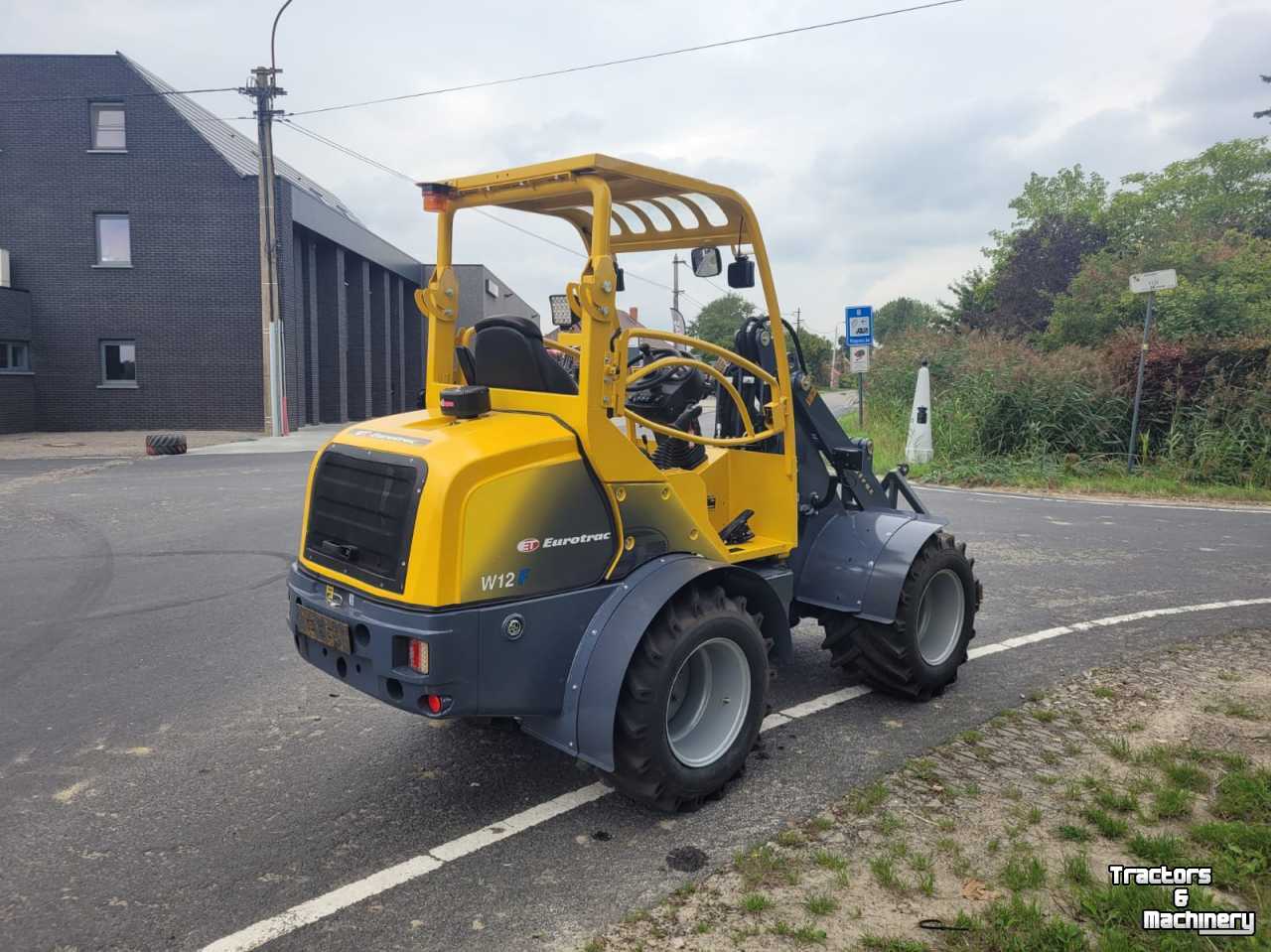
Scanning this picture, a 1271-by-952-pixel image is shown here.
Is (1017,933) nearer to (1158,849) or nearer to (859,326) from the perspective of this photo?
(1158,849)

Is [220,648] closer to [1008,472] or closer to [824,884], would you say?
[824,884]

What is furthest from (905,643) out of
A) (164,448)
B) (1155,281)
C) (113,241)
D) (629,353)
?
(113,241)

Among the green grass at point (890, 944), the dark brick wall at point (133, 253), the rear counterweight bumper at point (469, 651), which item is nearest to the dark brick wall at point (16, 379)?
the dark brick wall at point (133, 253)

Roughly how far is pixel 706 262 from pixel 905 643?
210 cm

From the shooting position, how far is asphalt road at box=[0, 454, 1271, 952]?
2943mm

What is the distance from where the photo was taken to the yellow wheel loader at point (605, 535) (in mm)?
3197

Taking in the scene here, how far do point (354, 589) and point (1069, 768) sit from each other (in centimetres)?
299

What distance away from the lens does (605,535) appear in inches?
137

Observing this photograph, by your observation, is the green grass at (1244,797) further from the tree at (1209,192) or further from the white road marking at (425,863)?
the tree at (1209,192)

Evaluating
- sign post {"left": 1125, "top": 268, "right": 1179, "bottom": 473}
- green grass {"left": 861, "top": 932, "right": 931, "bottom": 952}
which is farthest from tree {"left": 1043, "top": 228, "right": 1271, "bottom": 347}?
green grass {"left": 861, "top": 932, "right": 931, "bottom": 952}

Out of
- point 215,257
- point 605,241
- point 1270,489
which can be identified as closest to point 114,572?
point 605,241

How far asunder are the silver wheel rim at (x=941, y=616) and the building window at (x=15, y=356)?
2552 centimetres

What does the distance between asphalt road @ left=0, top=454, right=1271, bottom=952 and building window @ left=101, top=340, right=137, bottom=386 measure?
63.5ft

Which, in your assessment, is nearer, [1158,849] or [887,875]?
[887,875]
